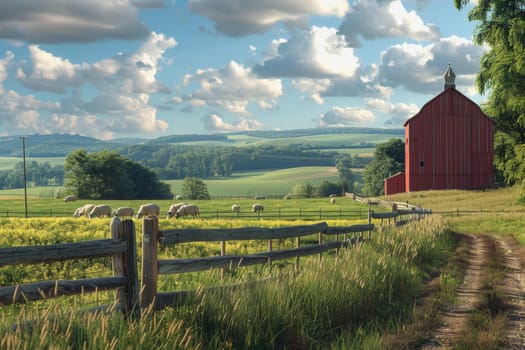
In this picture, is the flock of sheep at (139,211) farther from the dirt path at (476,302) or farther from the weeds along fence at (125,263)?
the weeds along fence at (125,263)

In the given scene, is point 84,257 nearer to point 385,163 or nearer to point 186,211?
point 186,211

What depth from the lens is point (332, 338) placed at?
7156mm

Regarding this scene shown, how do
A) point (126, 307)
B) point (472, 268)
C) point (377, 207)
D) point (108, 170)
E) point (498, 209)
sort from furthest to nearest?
point (108, 170)
point (377, 207)
point (498, 209)
point (472, 268)
point (126, 307)

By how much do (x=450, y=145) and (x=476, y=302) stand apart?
54.6m

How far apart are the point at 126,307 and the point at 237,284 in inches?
55.6

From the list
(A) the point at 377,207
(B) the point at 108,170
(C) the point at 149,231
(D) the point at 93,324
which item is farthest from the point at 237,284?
(B) the point at 108,170

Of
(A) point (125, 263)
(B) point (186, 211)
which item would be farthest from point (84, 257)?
(B) point (186, 211)

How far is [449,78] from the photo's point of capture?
63656mm

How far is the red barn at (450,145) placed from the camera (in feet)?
200

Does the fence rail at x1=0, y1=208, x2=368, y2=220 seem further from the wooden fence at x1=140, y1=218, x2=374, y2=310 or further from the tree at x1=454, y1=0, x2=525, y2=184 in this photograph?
the wooden fence at x1=140, y1=218, x2=374, y2=310

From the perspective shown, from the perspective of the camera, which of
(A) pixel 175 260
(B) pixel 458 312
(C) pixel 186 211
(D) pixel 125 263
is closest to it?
(D) pixel 125 263

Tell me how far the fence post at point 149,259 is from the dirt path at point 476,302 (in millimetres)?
3366

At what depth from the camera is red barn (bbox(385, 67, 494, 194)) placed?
2403 inches

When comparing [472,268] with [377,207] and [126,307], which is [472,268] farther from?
[377,207]
